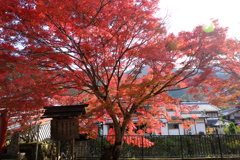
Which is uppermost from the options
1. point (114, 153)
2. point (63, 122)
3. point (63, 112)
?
point (63, 112)

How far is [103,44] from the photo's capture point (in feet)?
19.5

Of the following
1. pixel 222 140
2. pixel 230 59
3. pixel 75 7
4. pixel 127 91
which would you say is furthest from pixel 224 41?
pixel 222 140

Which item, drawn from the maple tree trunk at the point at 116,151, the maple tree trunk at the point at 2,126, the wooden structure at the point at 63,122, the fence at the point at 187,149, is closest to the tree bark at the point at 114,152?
the maple tree trunk at the point at 116,151

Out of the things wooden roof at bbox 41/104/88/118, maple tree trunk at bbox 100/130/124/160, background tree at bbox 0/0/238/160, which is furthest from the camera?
maple tree trunk at bbox 100/130/124/160

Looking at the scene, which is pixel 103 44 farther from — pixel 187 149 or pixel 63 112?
pixel 187 149

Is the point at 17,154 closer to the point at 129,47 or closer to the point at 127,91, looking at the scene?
the point at 127,91

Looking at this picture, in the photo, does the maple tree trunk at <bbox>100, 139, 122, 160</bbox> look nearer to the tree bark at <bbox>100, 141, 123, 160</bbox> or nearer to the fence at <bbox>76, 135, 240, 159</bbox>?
the tree bark at <bbox>100, 141, 123, 160</bbox>

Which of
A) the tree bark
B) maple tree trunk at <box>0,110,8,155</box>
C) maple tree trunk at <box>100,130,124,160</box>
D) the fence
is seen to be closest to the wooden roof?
maple tree trunk at <box>0,110,8,155</box>

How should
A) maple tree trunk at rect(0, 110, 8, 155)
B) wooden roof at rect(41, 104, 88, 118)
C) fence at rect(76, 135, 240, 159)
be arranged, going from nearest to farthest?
wooden roof at rect(41, 104, 88, 118), maple tree trunk at rect(0, 110, 8, 155), fence at rect(76, 135, 240, 159)

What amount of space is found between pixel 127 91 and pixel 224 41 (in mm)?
3953

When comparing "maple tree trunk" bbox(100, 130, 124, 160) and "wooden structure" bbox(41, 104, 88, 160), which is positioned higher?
"wooden structure" bbox(41, 104, 88, 160)

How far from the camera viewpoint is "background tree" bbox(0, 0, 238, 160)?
15.8 feet

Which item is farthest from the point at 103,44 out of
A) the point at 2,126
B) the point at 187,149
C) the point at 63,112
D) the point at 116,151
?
the point at 187,149

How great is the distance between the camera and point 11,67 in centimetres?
538
